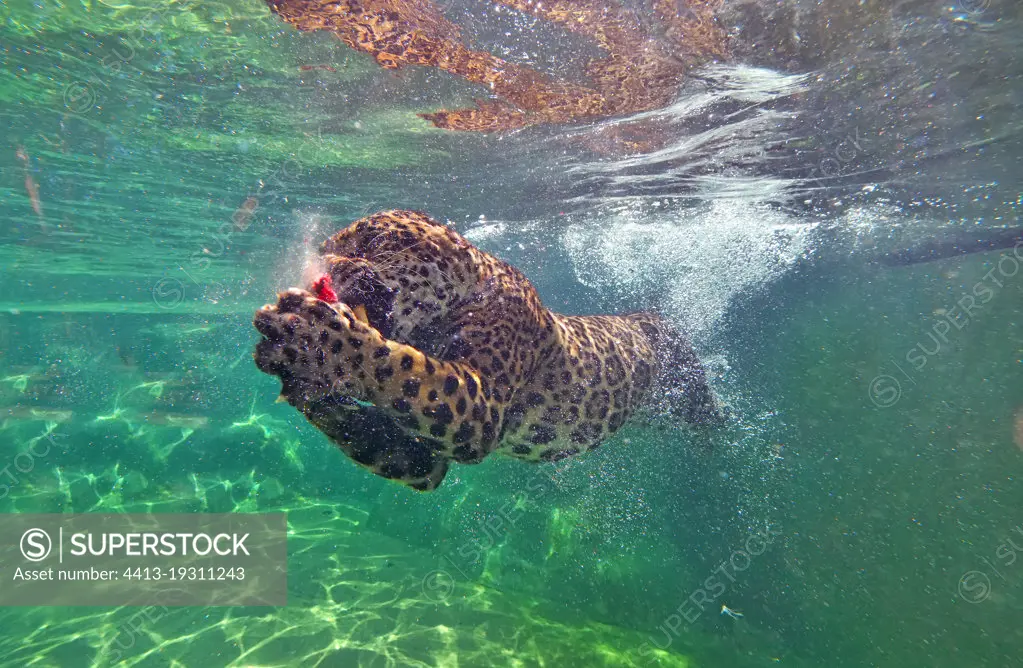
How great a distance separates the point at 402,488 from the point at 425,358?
7932 millimetres

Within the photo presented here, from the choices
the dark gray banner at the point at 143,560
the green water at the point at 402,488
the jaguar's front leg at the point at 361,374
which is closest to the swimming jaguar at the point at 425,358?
the jaguar's front leg at the point at 361,374

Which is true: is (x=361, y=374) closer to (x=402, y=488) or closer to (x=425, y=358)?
(x=425, y=358)

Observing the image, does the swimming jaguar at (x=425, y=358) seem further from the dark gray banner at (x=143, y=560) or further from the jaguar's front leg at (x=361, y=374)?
the dark gray banner at (x=143, y=560)

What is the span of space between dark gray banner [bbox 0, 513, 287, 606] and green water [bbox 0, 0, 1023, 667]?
0.35 m

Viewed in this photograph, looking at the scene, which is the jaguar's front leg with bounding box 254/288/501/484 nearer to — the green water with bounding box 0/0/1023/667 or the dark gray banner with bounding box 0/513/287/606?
the green water with bounding box 0/0/1023/667

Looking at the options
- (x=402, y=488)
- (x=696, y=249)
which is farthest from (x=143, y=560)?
(x=696, y=249)

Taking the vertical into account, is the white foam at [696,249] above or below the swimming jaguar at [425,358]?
above

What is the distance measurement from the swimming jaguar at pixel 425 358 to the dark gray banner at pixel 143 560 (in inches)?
205

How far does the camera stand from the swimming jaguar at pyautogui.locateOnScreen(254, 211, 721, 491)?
6.85ft

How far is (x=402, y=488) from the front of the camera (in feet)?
31.2

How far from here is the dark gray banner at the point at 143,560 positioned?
6.56 m

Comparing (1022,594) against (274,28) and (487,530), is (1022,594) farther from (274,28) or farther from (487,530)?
(274,28)

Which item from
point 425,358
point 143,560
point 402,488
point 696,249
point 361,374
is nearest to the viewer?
point 361,374

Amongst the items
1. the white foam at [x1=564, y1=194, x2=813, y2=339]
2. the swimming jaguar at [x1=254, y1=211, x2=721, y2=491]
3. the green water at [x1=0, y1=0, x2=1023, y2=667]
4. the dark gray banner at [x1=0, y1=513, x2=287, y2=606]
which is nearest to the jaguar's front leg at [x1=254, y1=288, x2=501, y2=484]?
the swimming jaguar at [x1=254, y1=211, x2=721, y2=491]
